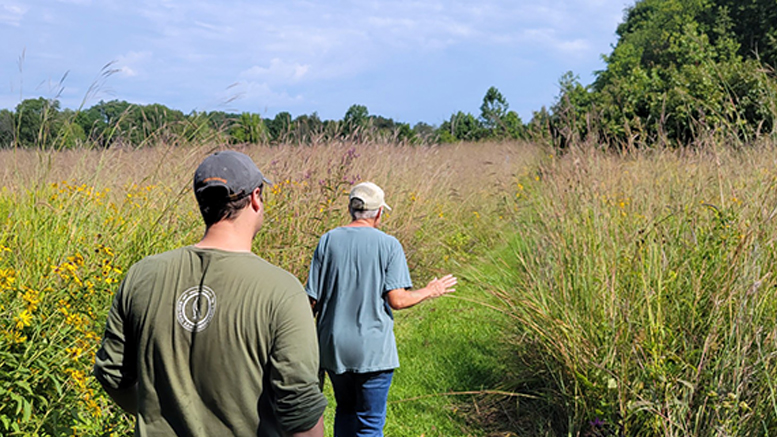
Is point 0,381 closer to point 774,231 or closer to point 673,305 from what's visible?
point 673,305

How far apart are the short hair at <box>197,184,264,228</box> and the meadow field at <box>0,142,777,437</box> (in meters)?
1.39

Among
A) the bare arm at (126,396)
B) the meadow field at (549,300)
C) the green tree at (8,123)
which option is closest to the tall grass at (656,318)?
the meadow field at (549,300)

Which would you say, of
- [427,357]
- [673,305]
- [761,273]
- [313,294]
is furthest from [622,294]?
[427,357]

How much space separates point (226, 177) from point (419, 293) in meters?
1.98

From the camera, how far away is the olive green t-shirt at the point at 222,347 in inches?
72.9

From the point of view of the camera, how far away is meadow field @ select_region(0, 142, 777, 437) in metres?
3.09

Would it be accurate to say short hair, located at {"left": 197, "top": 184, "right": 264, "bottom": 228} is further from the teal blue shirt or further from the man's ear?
the teal blue shirt

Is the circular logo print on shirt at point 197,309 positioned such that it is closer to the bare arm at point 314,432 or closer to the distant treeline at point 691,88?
the bare arm at point 314,432

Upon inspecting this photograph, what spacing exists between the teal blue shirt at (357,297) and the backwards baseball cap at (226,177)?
178cm

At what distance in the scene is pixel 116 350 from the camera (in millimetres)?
1978

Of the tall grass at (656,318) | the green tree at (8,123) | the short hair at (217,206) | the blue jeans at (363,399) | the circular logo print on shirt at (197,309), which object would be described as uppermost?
the green tree at (8,123)

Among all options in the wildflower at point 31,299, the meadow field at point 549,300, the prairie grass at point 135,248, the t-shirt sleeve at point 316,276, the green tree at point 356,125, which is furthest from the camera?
the green tree at point 356,125

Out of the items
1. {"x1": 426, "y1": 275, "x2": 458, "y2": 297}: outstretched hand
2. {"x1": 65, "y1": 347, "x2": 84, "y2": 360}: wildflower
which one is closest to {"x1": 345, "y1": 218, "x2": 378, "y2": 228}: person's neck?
{"x1": 426, "y1": 275, "x2": 458, "y2": 297}: outstretched hand

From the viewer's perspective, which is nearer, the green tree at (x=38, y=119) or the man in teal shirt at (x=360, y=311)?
the man in teal shirt at (x=360, y=311)
